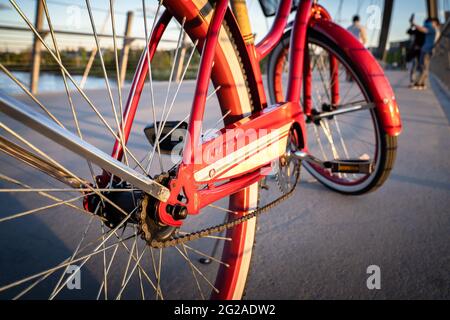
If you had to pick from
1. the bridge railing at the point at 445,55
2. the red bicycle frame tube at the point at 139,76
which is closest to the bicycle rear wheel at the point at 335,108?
the red bicycle frame tube at the point at 139,76

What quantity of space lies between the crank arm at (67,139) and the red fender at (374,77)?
1178mm

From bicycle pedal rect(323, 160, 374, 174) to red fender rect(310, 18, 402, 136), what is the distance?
186mm

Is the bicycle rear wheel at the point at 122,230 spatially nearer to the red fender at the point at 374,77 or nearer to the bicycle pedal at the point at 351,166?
the bicycle pedal at the point at 351,166

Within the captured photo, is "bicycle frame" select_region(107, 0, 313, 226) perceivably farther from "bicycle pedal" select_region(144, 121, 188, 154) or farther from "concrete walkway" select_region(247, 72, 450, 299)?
"concrete walkway" select_region(247, 72, 450, 299)

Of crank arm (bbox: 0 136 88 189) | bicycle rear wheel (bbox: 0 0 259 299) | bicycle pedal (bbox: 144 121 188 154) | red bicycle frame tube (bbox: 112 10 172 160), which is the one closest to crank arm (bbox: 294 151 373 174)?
bicycle rear wheel (bbox: 0 0 259 299)

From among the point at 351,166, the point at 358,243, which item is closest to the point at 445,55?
the point at 351,166

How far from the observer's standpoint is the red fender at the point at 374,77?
1442mm

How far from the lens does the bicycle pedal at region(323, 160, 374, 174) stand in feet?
4.91

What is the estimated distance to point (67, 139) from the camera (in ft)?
1.82

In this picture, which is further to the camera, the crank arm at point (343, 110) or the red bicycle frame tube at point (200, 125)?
the crank arm at point (343, 110)

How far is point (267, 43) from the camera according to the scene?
142 cm
